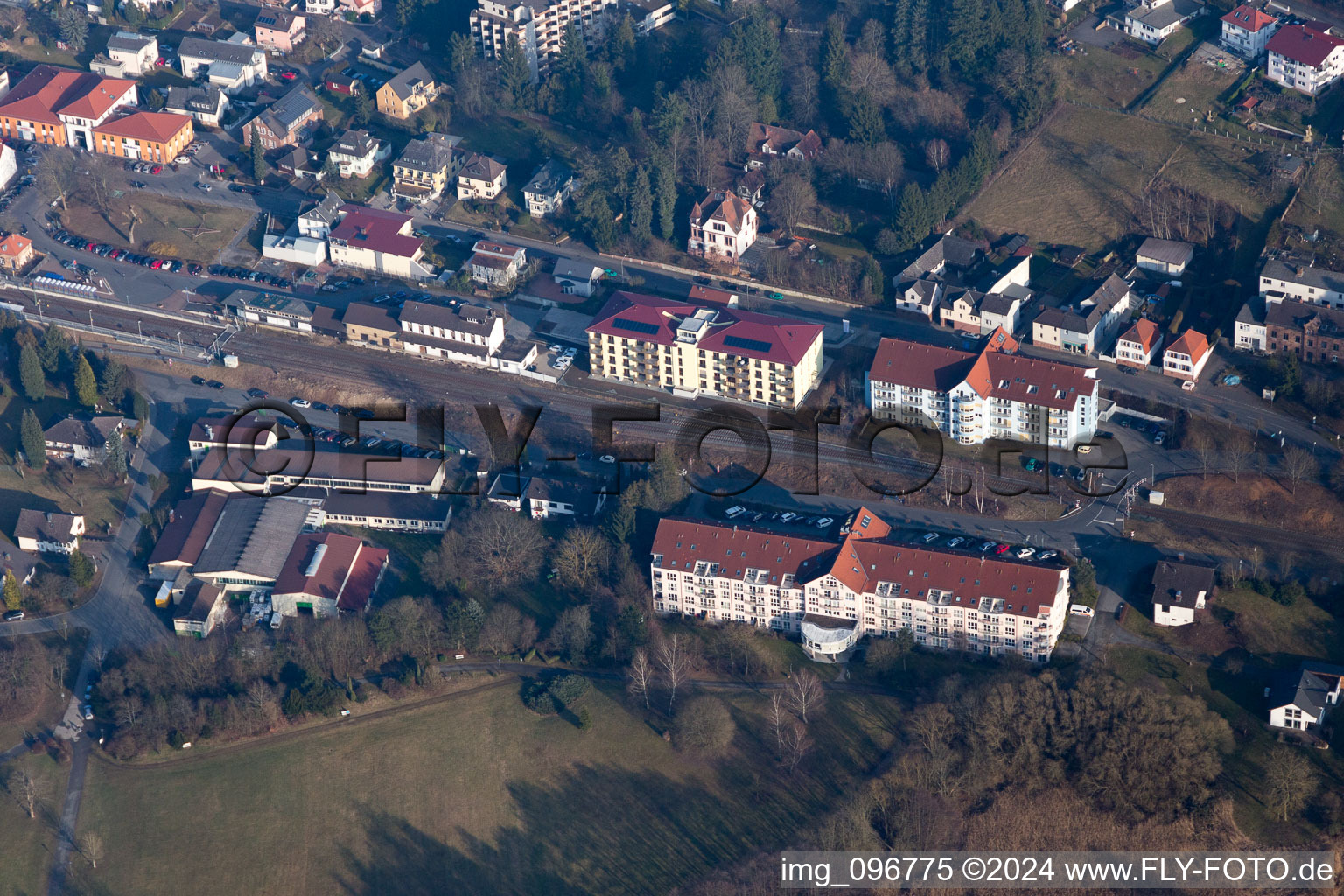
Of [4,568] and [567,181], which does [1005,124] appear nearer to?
[567,181]

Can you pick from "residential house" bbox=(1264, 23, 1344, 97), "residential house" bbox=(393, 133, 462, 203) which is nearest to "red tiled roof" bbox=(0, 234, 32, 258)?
"residential house" bbox=(393, 133, 462, 203)

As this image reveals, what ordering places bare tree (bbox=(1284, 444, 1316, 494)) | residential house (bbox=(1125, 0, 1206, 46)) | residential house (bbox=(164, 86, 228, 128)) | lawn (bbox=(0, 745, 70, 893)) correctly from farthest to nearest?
residential house (bbox=(164, 86, 228, 128)) < residential house (bbox=(1125, 0, 1206, 46)) < bare tree (bbox=(1284, 444, 1316, 494)) < lawn (bbox=(0, 745, 70, 893))

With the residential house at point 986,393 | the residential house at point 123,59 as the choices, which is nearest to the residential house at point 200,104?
the residential house at point 123,59

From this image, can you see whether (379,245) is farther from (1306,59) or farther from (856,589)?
(1306,59)

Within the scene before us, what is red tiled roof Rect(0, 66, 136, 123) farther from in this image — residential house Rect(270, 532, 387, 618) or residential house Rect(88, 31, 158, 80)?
residential house Rect(270, 532, 387, 618)

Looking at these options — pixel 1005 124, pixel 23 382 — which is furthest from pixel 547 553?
pixel 1005 124
